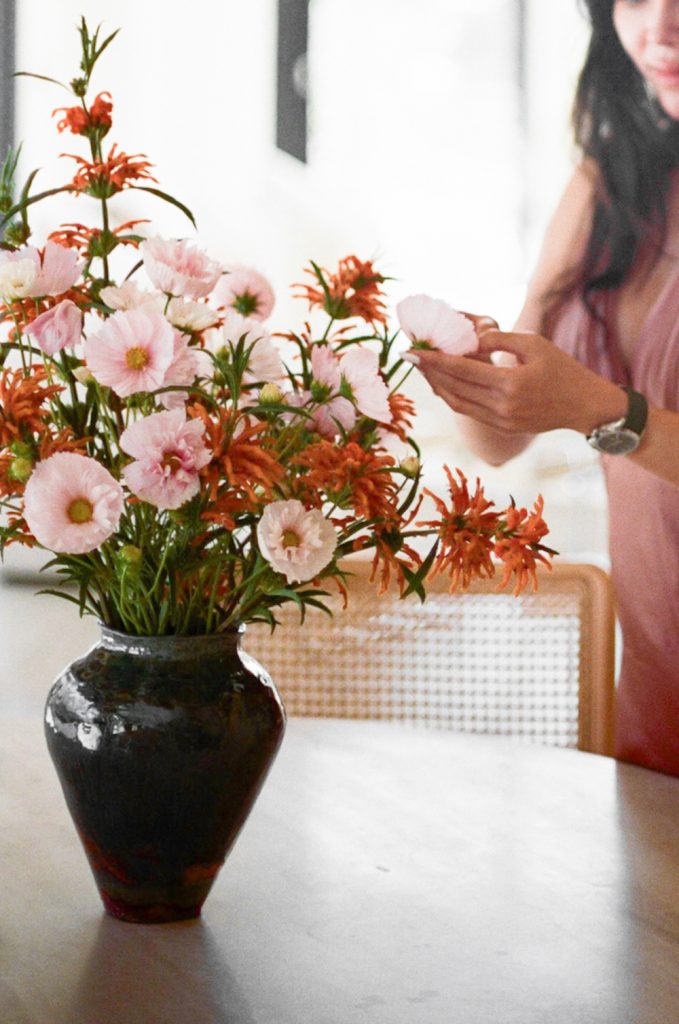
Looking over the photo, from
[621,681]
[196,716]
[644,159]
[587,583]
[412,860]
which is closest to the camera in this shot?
[196,716]

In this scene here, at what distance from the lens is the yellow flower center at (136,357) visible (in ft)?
2.42

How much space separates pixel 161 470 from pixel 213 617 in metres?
0.16

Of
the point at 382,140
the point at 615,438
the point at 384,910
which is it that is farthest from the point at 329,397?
the point at 382,140

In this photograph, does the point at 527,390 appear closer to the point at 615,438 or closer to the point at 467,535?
the point at 615,438

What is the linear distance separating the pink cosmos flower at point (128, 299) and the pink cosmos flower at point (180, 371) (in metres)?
0.03

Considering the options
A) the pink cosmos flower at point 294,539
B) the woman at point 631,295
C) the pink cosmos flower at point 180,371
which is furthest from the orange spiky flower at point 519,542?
the woman at point 631,295

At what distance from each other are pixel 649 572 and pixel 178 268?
128 cm

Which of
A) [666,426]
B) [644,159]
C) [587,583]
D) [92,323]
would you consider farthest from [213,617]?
[644,159]

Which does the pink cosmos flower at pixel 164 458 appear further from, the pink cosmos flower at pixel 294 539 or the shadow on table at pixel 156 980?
the shadow on table at pixel 156 980

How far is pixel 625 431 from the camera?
1499 millimetres


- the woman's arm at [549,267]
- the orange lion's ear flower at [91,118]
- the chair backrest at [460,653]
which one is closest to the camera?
the orange lion's ear flower at [91,118]

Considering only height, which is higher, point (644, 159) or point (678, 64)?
point (678, 64)

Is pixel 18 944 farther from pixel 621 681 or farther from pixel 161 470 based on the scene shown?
pixel 621 681

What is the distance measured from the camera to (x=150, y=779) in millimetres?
827
